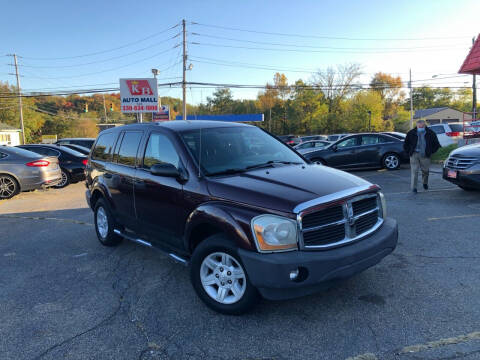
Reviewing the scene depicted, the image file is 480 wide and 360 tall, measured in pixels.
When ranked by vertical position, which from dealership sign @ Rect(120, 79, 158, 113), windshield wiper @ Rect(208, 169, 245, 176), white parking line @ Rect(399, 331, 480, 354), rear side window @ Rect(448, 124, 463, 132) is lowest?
white parking line @ Rect(399, 331, 480, 354)

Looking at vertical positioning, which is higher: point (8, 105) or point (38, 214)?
point (8, 105)

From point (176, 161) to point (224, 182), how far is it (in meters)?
0.76

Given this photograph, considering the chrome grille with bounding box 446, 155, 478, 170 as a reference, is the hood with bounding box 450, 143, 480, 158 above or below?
above

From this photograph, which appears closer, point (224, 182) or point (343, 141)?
point (224, 182)

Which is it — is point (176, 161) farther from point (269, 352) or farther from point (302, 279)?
point (269, 352)

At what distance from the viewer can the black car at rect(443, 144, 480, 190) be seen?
24.1 ft

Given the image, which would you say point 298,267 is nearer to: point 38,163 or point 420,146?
point 420,146

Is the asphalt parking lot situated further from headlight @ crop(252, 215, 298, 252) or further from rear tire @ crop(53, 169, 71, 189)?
rear tire @ crop(53, 169, 71, 189)

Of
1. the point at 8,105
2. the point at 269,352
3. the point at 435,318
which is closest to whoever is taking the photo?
the point at 269,352

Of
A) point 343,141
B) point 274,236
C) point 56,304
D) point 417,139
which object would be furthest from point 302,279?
point 343,141

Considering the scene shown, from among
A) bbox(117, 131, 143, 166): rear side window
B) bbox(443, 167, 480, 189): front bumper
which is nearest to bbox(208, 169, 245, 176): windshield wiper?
bbox(117, 131, 143, 166): rear side window

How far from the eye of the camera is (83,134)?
218 ft

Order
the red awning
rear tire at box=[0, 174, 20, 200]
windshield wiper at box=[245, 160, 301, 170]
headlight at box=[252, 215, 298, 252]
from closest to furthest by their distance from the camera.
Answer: headlight at box=[252, 215, 298, 252], windshield wiper at box=[245, 160, 301, 170], rear tire at box=[0, 174, 20, 200], the red awning

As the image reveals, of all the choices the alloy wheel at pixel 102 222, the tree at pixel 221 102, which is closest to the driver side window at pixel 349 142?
the alloy wheel at pixel 102 222
